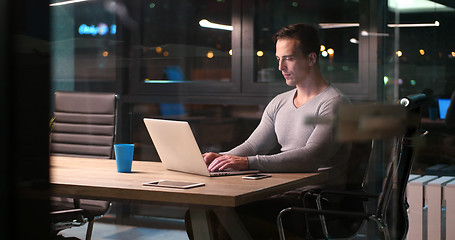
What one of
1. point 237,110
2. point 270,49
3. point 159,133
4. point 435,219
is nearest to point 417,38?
point 270,49

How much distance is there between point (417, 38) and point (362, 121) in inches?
19.2

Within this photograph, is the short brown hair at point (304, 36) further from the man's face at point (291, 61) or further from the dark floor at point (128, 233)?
the dark floor at point (128, 233)

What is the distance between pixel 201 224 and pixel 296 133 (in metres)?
0.33

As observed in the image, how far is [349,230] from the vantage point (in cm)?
119

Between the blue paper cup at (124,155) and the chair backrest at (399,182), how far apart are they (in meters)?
0.82

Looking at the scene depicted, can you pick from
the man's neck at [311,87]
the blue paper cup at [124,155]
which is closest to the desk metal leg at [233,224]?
the man's neck at [311,87]

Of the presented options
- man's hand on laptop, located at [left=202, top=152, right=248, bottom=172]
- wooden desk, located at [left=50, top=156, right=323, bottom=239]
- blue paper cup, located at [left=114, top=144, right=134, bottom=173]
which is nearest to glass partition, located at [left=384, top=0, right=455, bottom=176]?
wooden desk, located at [left=50, top=156, right=323, bottom=239]

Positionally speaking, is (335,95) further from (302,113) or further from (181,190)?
(181,190)

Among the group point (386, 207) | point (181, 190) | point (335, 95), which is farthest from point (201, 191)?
point (335, 95)

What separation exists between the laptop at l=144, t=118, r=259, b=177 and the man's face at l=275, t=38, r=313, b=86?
48cm

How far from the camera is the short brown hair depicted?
3.18 ft

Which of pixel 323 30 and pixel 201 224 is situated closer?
pixel 323 30

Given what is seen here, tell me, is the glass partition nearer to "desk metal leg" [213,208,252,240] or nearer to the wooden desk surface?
the wooden desk surface

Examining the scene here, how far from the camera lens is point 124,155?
1676mm
